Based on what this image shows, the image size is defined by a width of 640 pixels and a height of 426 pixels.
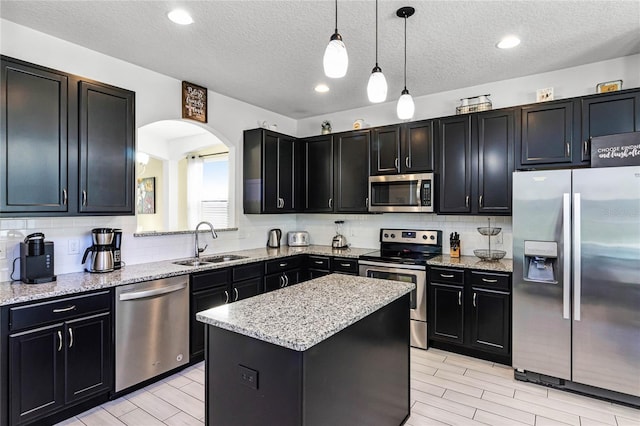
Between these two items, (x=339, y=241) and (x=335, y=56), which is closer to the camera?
(x=335, y=56)

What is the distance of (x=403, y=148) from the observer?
13.2 feet

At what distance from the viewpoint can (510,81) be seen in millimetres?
3662

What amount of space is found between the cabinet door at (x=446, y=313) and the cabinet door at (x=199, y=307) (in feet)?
7.16

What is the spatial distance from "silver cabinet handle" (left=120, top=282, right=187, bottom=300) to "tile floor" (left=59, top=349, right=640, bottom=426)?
0.79 m

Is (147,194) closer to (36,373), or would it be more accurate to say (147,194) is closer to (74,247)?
(74,247)

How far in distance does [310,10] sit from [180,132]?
162 inches

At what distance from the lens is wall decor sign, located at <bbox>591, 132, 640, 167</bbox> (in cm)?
262

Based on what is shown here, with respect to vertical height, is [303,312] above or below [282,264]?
above

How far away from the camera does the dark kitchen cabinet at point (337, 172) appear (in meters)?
4.36

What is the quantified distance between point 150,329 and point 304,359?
6.50 feet

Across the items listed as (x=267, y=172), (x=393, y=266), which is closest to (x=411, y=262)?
(x=393, y=266)

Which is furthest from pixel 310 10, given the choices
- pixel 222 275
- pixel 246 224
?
pixel 246 224

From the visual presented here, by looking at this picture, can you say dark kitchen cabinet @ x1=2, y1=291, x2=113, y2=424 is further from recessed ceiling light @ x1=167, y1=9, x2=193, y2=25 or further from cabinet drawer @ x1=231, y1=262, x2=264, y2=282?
recessed ceiling light @ x1=167, y1=9, x2=193, y2=25

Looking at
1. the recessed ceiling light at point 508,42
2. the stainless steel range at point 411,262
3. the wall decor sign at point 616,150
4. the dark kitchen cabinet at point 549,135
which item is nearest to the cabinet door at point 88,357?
the stainless steel range at point 411,262
